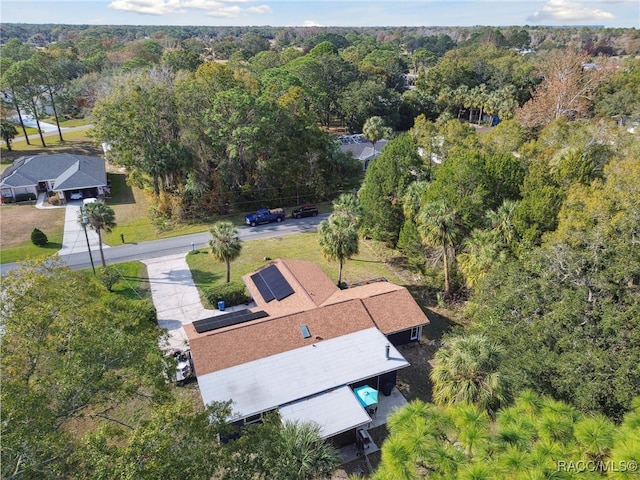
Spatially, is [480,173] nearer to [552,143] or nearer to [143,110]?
Answer: [552,143]

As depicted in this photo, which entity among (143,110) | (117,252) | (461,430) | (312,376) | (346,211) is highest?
(143,110)

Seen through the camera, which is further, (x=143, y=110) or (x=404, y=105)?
(x=404, y=105)

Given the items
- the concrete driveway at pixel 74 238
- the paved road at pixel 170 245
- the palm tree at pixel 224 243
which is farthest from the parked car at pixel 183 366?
the concrete driveway at pixel 74 238

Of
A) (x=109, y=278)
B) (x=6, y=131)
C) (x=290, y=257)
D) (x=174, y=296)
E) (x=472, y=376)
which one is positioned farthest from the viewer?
(x=6, y=131)

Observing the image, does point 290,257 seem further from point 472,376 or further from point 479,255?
point 472,376

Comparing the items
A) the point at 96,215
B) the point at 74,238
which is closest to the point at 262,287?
the point at 96,215

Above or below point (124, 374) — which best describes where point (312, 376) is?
below

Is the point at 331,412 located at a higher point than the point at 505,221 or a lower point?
lower

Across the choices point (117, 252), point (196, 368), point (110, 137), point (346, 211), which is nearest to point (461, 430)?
point (196, 368)
